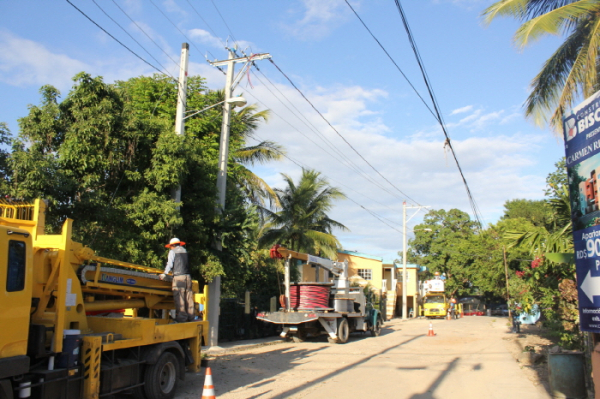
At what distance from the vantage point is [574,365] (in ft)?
28.9

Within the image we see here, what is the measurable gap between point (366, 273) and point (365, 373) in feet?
104

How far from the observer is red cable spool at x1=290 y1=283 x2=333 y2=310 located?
18.6m

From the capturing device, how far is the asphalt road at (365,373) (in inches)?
363

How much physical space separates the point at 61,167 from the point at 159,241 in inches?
119

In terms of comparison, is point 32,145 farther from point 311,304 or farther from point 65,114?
point 311,304

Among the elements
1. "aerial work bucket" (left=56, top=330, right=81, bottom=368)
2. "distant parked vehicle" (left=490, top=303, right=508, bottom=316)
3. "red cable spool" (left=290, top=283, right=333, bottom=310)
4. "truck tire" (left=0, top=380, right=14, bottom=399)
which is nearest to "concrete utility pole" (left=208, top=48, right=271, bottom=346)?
"red cable spool" (left=290, top=283, right=333, bottom=310)

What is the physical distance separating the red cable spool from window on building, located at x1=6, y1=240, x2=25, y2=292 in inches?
520

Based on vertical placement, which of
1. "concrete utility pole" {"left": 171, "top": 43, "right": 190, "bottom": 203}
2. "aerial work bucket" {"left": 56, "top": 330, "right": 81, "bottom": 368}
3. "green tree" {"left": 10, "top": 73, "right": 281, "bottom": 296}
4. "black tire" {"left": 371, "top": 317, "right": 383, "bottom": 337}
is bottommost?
"black tire" {"left": 371, "top": 317, "right": 383, "bottom": 337}

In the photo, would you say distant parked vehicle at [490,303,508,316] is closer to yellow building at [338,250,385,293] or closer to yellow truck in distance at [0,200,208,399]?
yellow building at [338,250,385,293]

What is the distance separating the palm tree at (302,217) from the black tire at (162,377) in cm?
1851

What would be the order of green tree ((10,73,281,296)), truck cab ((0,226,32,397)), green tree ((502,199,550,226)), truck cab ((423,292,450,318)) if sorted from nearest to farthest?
truck cab ((0,226,32,397)) < green tree ((10,73,281,296)) < truck cab ((423,292,450,318)) < green tree ((502,199,550,226))

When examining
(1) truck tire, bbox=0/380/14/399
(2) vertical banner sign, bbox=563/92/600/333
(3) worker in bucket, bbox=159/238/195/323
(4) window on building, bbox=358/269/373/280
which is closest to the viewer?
(1) truck tire, bbox=0/380/14/399

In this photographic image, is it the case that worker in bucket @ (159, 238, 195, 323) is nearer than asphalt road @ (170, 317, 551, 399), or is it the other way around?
asphalt road @ (170, 317, 551, 399)

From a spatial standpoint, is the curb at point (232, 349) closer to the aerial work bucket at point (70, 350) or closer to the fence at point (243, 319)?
the fence at point (243, 319)
